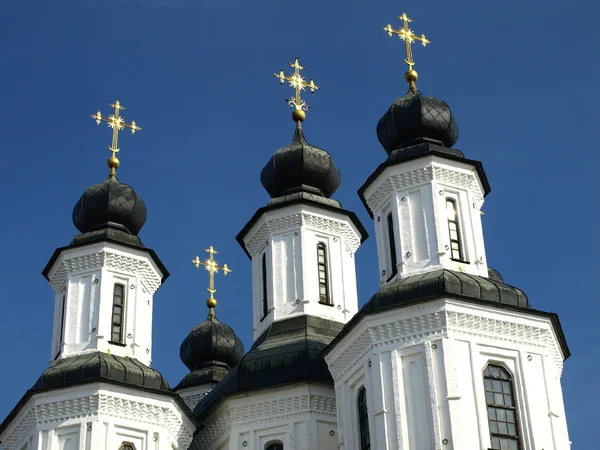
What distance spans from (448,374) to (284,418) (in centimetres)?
428

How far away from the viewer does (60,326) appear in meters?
23.6

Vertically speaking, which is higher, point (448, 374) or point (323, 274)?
point (323, 274)

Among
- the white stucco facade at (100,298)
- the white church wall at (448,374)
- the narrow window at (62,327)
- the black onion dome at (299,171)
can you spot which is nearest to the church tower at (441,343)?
the white church wall at (448,374)

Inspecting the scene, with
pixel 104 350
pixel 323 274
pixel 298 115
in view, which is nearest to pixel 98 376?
pixel 104 350

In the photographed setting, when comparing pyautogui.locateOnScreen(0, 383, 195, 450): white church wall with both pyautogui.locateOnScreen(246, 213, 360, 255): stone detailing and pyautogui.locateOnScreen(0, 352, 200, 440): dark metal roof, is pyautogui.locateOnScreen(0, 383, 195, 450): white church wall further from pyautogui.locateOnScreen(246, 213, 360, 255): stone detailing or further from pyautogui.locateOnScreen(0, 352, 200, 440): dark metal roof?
pyautogui.locateOnScreen(246, 213, 360, 255): stone detailing

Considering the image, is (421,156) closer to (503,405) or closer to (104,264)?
(503,405)

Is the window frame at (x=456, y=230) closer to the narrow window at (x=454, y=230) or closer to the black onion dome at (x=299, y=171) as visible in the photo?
the narrow window at (x=454, y=230)

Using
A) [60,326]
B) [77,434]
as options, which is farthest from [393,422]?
[60,326]

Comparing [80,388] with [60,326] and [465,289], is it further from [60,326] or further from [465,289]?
[465,289]

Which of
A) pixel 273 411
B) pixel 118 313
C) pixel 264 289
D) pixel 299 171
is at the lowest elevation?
pixel 273 411

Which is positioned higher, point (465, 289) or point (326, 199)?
point (326, 199)

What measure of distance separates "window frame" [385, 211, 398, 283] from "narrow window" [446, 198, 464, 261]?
0.91m

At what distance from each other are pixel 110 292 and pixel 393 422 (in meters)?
6.69

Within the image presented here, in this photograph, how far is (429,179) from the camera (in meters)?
21.6
